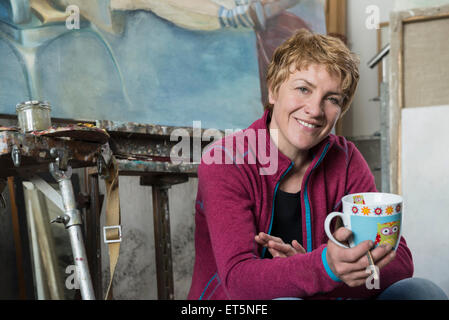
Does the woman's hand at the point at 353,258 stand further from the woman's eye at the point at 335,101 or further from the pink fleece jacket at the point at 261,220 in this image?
the woman's eye at the point at 335,101

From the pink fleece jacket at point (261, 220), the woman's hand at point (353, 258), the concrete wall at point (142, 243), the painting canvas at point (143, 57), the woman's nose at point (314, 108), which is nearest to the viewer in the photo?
the woman's hand at point (353, 258)

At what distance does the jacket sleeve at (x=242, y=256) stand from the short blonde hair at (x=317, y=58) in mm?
291

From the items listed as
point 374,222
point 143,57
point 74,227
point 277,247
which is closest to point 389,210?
point 374,222

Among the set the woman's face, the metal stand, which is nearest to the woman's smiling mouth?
the woman's face

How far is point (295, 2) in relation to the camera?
329 centimetres

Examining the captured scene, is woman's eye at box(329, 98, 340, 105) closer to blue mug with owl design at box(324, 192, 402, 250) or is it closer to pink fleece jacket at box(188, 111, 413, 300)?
pink fleece jacket at box(188, 111, 413, 300)

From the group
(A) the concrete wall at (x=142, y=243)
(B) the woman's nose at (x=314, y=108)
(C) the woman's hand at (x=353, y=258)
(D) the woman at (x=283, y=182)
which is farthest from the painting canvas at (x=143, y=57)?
(C) the woman's hand at (x=353, y=258)

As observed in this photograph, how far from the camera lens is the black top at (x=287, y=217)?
1.14m

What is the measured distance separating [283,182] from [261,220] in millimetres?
137

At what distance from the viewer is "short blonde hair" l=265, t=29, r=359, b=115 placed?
3.62 feet
